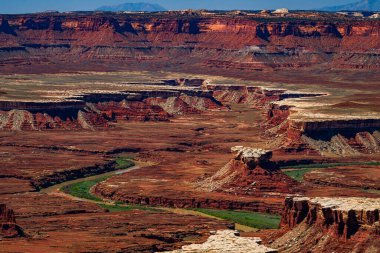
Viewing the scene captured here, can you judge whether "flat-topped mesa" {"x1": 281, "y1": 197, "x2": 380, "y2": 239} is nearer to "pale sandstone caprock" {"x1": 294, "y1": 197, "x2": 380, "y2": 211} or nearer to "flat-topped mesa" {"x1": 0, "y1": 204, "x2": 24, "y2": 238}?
"pale sandstone caprock" {"x1": 294, "y1": 197, "x2": 380, "y2": 211}

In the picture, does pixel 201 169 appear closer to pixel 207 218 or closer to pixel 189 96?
pixel 207 218

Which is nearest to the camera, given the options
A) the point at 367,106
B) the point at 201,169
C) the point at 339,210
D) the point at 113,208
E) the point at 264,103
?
the point at 339,210

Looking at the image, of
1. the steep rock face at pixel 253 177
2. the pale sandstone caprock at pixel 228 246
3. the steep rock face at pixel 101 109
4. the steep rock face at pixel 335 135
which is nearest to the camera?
the pale sandstone caprock at pixel 228 246

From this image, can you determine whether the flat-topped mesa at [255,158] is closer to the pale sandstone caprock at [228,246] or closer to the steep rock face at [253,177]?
the steep rock face at [253,177]

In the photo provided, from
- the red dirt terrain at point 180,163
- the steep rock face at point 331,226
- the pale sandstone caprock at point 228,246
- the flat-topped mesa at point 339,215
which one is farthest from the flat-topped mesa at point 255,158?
the pale sandstone caprock at point 228,246

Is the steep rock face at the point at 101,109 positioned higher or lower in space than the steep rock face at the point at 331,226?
higher

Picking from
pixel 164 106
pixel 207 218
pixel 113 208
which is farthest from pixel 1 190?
pixel 164 106
